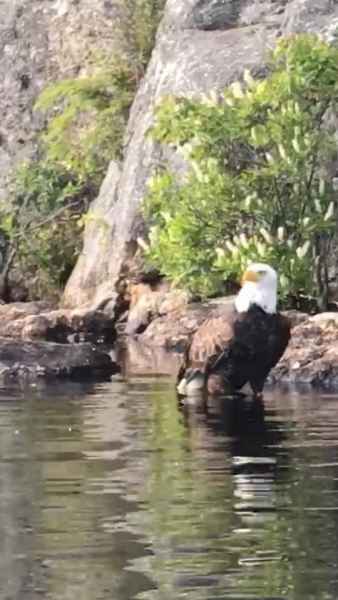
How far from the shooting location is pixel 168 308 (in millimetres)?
27391

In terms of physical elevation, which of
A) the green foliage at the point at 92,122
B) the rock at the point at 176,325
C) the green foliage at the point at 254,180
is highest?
the green foliage at the point at 92,122

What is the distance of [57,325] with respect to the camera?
26.8m

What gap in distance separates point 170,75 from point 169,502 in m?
21.7

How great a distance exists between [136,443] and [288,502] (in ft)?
10.5

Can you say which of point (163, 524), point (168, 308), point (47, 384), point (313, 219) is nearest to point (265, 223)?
point (313, 219)

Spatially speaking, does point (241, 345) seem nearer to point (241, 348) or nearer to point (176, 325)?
point (241, 348)

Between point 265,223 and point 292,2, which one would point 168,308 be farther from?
point 292,2

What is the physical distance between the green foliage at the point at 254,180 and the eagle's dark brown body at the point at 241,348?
238 inches

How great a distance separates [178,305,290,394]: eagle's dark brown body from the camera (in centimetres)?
1700

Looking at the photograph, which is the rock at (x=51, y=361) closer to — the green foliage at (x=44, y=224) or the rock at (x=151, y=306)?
the rock at (x=151, y=306)

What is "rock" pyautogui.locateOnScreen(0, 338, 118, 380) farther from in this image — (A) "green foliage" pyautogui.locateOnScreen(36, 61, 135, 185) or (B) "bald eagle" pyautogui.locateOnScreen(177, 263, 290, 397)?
(A) "green foliage" pyautogui.locateOnScreen(36, 61, 135, 185)

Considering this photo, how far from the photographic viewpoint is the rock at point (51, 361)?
19406mm

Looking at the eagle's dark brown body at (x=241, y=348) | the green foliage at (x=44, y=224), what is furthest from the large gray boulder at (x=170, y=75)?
the eagle's dark brown body at (x=241, y=348)

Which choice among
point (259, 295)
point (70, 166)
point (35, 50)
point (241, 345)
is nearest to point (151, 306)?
point (70, 166)
